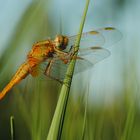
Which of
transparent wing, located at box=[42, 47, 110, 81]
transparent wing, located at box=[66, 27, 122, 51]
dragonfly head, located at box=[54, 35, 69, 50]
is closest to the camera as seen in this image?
transparent wing, located at box=[42, 47, 110, 81]

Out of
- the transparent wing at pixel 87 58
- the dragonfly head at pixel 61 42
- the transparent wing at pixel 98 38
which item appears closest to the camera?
the transparent wing at pixel 87 58

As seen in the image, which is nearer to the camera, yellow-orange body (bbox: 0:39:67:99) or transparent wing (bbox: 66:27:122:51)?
transparent wing (bbox: 66:27:122:51)

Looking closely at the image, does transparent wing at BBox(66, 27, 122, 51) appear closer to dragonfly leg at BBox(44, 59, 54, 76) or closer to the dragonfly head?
the dragonfly head

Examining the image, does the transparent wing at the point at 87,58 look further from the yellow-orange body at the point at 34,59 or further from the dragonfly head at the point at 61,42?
the yellow-orange body at the point at 34,59

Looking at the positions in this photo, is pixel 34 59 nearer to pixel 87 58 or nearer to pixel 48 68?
pixel 48 68

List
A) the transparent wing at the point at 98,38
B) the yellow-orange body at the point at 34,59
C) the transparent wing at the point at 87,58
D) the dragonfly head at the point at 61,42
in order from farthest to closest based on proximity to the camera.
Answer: the yellow-orange body at the point at 34,59 → the dragonfly head at the point at 61,42 → the transparent wing at the point at 98,38 → the transparent wing at the point at 87,58

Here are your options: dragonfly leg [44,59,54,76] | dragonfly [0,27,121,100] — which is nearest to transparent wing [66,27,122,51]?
dragonfly [0,27,121,100]

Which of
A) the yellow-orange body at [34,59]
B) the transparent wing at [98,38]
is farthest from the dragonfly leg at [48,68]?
the transparent wing at [98,38]
